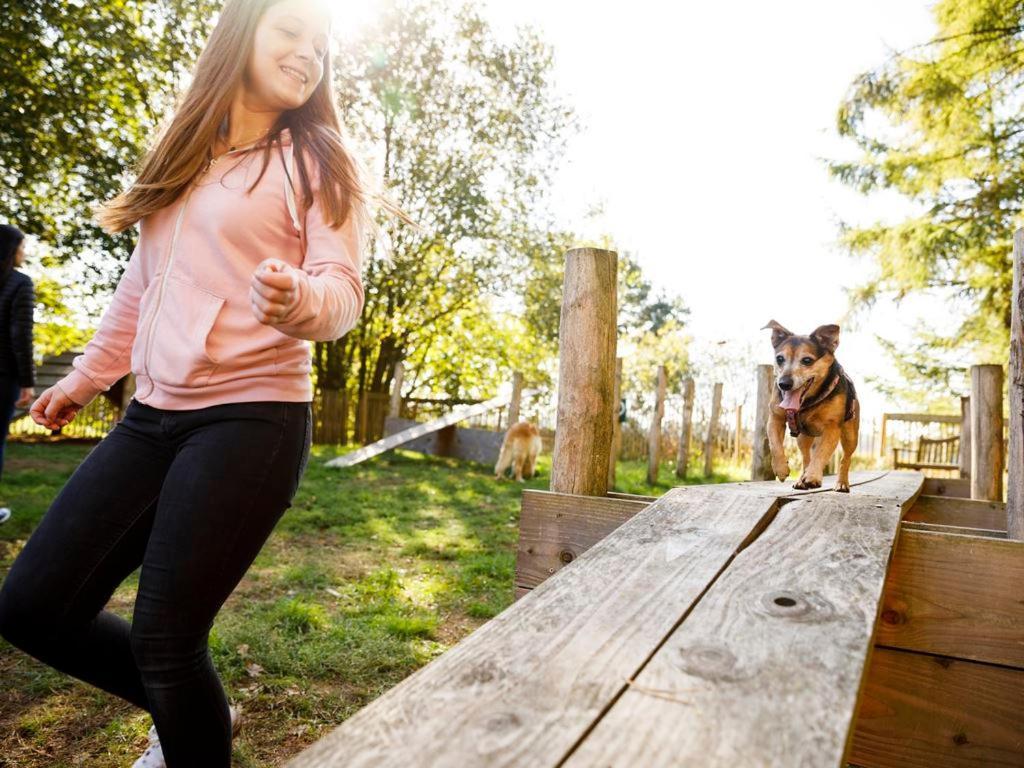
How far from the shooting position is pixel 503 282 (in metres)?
19.0

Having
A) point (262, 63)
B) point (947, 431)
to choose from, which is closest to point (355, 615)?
point (262, 63)

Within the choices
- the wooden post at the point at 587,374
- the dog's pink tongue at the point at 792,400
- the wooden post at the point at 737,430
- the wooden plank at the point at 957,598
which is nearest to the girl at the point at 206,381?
the wooden post at the point at 587,374

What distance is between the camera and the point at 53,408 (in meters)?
2.02

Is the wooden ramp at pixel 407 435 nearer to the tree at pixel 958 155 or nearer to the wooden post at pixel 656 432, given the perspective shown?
the wooden post at pixel 656 432

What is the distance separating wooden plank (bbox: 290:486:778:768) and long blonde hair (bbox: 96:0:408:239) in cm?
111

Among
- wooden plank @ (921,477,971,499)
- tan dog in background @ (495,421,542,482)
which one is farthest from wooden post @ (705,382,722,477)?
wooden plank @ (921,477,971,499)

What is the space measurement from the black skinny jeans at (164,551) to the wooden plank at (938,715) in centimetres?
166

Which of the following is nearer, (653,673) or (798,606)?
(653,673)

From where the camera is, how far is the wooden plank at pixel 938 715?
1846 mm

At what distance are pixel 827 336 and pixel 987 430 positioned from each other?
3.31 m

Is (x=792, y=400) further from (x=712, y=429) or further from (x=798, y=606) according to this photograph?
(x=712, y=429)

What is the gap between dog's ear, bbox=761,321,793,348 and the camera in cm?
314

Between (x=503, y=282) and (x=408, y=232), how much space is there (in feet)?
9.19

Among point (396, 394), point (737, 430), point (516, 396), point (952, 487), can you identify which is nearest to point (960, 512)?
point (952, 487)
